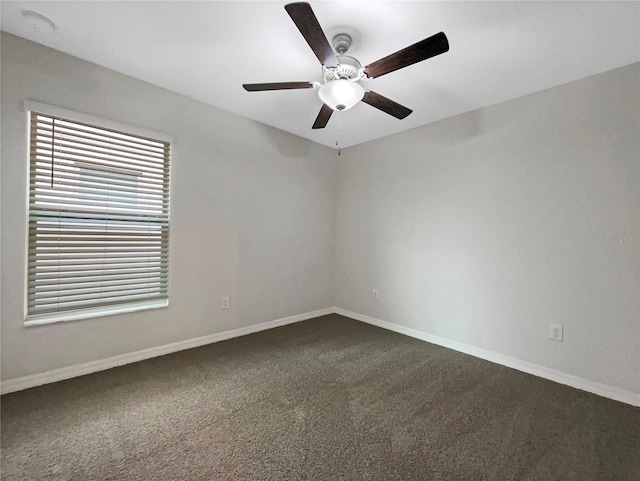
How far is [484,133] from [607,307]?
1.75m

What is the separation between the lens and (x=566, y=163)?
2293 millimetres

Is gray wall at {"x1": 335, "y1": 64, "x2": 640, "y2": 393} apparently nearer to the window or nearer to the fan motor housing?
the fan motor housing

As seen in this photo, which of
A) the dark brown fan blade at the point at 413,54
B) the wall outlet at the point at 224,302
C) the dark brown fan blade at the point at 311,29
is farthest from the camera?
the wall outlet at the point at 224,302

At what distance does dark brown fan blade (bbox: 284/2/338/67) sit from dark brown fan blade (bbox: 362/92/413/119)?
0.42 metres

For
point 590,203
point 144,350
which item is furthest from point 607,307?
point 144,350

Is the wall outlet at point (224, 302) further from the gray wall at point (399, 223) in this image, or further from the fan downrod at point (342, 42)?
the fan downrod at point (342, 42)

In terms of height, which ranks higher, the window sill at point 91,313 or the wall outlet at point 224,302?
the window sill at point 91,313

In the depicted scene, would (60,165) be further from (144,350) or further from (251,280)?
(251,280)

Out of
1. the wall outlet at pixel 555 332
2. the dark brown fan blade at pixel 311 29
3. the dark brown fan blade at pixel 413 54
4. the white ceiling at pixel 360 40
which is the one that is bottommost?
the wall outlet at pixel 555 332

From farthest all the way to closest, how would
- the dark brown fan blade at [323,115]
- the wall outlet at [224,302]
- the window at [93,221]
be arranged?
the wall outlet at [224,302], the dark brown fan blade at [323,115], the window at [93,221]

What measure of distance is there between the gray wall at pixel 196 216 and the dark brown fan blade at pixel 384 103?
1.59 m

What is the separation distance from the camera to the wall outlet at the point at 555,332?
2309 mm

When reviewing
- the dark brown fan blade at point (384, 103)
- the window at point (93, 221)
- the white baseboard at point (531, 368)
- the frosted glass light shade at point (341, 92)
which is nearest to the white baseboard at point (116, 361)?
the window at point (93, 221)

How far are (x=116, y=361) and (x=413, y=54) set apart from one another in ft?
10.2
